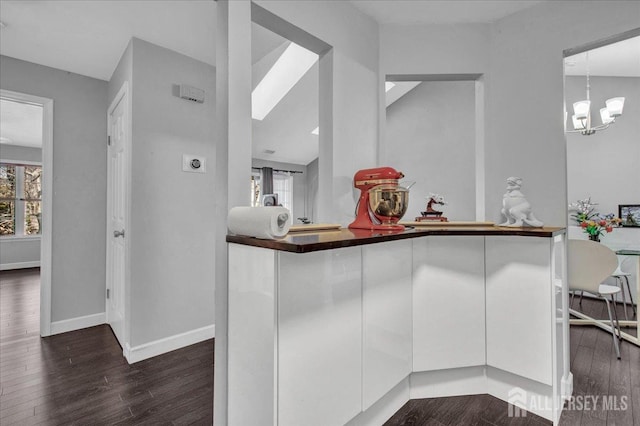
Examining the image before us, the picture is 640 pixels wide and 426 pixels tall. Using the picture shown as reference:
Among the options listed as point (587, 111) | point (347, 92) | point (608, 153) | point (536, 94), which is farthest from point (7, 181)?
point (608, 153)

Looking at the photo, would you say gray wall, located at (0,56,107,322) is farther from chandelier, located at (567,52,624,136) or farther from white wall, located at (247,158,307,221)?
chandelier, located at (567,52,624,136)

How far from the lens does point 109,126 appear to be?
3000mm

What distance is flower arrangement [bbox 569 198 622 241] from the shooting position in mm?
3095

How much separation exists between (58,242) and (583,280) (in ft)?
15.1

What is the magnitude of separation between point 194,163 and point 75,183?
4.05 ft

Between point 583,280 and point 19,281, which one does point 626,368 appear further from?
point 19,281

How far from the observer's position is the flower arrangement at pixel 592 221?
309cm

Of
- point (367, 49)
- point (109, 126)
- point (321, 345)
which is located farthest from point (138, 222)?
point (367, 49)

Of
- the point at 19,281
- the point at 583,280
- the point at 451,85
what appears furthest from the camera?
the point at 19,281

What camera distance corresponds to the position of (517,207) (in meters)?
1.74

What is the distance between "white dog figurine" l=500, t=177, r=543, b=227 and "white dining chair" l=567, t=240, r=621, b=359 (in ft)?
3.97

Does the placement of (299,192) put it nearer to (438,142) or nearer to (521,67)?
(438,142)

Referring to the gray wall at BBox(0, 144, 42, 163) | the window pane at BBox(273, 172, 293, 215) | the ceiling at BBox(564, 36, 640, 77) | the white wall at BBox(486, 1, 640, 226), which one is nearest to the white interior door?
the white wall at BBox(486, 1, 640, 226)

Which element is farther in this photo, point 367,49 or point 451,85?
point 451,85
